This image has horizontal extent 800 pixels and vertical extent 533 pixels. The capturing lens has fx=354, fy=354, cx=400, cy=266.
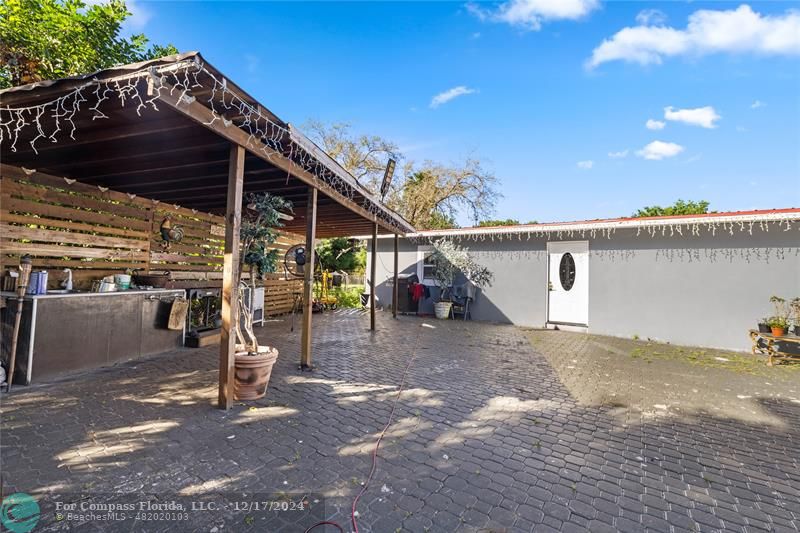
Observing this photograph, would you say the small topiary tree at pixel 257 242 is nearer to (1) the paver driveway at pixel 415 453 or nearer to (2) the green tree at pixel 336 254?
(1) the paver driveway at pixel 415 453

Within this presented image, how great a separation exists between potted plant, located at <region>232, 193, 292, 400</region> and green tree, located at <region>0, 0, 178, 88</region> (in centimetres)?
591

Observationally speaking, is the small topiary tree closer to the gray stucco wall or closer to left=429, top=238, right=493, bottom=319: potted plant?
left=429, top=238, right=493, bottom=319: potted plant

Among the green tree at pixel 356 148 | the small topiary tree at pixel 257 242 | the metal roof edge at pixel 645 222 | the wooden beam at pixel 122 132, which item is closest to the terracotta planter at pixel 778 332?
the metal roof edge at pixel 645 222

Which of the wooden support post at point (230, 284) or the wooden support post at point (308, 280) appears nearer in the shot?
the wooden support post at point (230, 284)

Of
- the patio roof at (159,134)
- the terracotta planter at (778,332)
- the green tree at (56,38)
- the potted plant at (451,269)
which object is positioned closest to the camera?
the patio roof at (159,134)

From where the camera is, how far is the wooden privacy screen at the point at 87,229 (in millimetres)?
4258

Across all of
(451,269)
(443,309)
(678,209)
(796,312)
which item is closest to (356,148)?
(451,269)

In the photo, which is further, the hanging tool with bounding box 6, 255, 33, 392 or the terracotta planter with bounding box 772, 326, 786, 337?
the terracotta planter with bounding box 772, 326, 786, 337

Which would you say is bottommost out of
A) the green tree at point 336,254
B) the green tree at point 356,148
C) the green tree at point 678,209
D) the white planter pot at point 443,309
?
the white planter pot at point 443,309

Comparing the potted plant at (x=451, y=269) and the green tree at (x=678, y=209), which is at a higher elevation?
the green tree at (x=678, y=209)

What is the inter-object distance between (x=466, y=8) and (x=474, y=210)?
12.6m

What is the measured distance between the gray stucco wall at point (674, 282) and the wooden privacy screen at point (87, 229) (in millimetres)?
7565

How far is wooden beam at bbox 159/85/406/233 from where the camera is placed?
2.42m

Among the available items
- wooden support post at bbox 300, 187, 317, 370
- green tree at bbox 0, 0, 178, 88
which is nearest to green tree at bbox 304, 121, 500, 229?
green tree at bbox 0, 0, 178, 88
